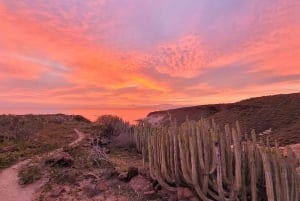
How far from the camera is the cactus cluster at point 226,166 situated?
7.19m

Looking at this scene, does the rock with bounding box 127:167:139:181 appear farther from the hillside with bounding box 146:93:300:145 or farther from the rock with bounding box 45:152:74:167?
the hillside with bounding box 146:93:300:145

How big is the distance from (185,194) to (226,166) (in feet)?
4.47

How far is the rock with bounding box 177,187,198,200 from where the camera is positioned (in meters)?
8.88

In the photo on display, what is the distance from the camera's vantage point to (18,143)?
64.5 ft

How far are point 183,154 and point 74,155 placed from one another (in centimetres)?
824

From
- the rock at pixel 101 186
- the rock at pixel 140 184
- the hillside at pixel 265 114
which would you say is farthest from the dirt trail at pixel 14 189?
the hillside at pixel 265 114

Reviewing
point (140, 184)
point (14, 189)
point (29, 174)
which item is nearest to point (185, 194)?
point (140, 184)

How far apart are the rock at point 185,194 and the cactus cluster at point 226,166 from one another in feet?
0.53

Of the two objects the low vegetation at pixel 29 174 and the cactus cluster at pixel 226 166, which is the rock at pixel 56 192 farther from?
the cactus cluster at pixel 226 166

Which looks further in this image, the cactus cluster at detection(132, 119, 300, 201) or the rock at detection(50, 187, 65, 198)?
the rock at detection(50, 187, 65, 198)

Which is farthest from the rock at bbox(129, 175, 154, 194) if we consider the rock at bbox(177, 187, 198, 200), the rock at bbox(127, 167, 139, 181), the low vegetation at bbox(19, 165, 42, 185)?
the low vegetation at bbox(19, 165, 42, 185)

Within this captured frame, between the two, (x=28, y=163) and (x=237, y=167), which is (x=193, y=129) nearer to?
(x=237, y=167)

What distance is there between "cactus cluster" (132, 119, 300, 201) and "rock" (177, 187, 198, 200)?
163 millimetres

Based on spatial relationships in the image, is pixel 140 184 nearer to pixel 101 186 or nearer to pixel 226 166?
pixel 101 186
